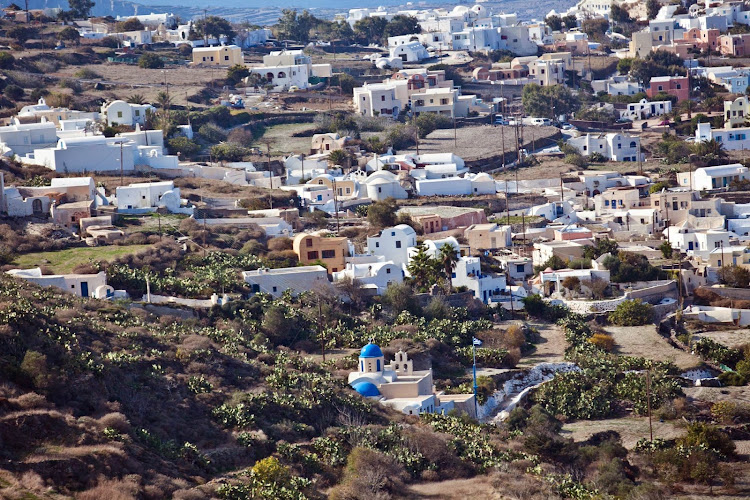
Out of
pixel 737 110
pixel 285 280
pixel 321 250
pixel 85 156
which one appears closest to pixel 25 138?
pixel 85 156

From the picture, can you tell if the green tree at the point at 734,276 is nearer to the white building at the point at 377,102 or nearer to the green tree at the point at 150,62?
the white building at the point at 377,102

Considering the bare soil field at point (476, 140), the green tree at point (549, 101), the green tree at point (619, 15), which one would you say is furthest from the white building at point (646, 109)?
the green tree at point (619, 15)

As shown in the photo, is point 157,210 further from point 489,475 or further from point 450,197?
point 489,475

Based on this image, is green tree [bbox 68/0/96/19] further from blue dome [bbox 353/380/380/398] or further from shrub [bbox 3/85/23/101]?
blue dome [bbox 353/380/380/398]

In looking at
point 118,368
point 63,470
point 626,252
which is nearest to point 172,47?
point 626,252

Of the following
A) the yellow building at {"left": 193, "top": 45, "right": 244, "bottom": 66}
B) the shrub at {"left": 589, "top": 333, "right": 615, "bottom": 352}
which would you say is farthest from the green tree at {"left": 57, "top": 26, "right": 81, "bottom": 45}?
the shrub at {"left": 589, "top": 333, "right": 615, "bottom": 352}

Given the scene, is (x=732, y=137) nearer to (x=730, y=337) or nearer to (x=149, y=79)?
(x=730, y=337)

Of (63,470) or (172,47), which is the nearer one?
(63,470)
